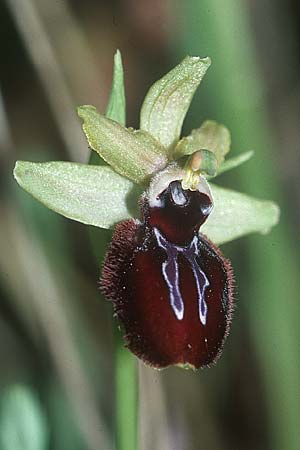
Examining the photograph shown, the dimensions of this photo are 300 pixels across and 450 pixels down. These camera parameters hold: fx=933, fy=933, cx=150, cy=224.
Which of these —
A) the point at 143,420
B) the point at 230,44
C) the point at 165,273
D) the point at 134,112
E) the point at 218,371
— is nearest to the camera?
the point at 165,273

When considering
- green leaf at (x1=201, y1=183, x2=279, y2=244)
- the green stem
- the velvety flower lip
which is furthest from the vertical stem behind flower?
the green stem

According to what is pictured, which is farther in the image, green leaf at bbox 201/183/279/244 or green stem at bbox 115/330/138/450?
green leaf at bbox 201/183/279/244

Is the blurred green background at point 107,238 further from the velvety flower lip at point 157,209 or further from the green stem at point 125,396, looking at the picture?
the green stem at point 125,396

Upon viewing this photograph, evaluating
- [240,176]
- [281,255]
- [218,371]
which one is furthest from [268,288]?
[218,371]

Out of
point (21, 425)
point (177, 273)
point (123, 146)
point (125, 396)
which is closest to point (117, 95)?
point (123, 146)

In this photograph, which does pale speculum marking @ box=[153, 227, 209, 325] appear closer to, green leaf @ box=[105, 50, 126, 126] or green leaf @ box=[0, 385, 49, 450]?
green leaf @ box=[105, 50, 126, 126]

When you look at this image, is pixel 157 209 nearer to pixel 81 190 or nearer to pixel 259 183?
pixel 81 190

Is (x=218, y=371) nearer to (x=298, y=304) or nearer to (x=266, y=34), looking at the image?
(x=298, y=304)
